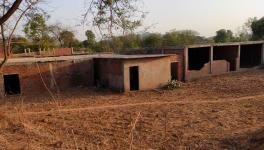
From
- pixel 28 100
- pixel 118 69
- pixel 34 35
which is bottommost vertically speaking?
pixel 28 100

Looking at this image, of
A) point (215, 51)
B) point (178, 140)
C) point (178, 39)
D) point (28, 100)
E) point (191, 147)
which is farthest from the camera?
point (178, 39)

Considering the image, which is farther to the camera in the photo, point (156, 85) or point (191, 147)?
point (156, 85)

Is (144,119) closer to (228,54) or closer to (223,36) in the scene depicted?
(228,54)

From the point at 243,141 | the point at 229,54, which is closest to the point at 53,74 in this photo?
the point at 243,141

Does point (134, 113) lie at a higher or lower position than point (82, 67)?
lower

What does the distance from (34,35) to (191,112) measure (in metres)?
7.28

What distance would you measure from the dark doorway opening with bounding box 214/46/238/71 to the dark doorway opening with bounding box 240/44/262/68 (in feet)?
9.91

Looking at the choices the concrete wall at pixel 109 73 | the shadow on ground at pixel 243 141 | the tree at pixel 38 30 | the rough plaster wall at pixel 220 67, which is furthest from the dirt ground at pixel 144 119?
the rough plaster wall at pixel 220 67

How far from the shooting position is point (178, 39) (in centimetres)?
4934

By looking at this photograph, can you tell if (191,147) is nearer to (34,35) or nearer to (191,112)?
(191,112)

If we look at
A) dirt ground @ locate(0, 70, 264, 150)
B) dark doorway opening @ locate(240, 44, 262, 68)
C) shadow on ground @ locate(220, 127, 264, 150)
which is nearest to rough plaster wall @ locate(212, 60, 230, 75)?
dirt ground @ locate(0, 70, 264, 150)

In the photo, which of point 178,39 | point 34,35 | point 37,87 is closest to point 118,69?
point 37,87

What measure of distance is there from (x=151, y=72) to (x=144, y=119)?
26.6 feet

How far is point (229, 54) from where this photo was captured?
88.3 ft
